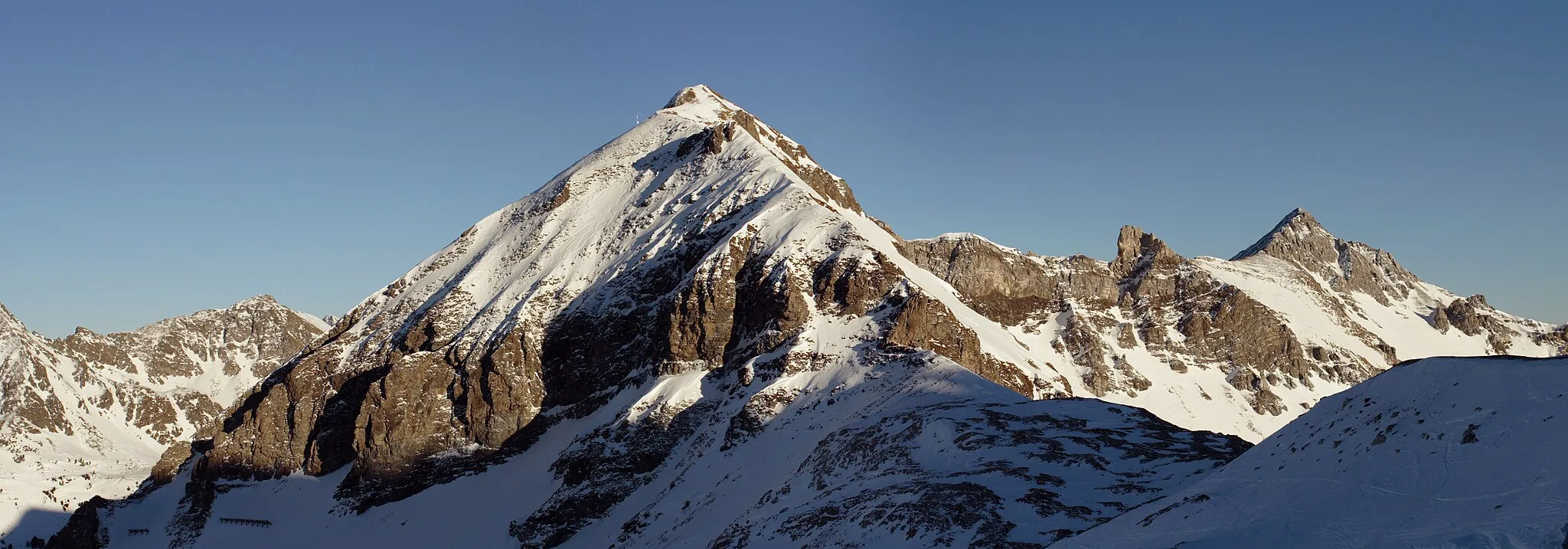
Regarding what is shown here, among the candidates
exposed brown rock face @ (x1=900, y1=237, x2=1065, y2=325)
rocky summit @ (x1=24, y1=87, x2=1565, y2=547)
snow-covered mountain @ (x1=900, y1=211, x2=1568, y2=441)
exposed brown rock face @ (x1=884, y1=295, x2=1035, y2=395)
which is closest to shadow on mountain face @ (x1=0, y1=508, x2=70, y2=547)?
rocky summit @ (x1=24, y1=87, x2=1565, y2=547)

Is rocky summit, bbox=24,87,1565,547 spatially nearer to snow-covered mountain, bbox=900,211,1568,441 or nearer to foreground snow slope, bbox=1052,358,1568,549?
snow-covered mountain, bbox=900,211,1568,441

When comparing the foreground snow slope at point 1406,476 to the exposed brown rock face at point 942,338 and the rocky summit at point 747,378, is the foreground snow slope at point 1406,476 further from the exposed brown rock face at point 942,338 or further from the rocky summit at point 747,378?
the exposed brown rock face at point 942,338

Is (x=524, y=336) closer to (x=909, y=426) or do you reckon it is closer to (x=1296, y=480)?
(x=909, y=426)

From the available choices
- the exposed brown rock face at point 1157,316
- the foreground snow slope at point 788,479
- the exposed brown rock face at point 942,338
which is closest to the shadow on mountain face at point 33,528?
the foreground snow slope at point 788,479


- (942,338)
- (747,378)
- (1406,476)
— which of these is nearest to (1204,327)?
(942,338)

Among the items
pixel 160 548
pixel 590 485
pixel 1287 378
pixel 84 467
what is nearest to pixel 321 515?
pixel 160 548
